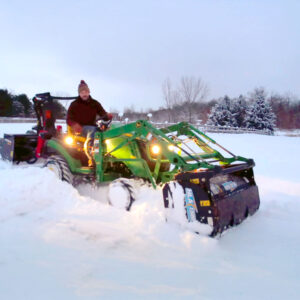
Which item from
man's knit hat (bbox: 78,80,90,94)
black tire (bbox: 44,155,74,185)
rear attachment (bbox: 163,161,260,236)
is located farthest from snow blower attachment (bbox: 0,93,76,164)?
rear attachment (bbox: 163,161,260,236)

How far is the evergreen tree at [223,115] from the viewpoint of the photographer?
43.8 meters

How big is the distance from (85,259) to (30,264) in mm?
512

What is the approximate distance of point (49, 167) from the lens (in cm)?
536

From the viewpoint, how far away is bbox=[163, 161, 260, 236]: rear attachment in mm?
3480

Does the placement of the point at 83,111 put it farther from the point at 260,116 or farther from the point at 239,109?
the point at 239,109

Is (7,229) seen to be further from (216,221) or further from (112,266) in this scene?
(216,221)

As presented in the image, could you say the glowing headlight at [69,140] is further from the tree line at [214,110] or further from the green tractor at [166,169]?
the tree line at [214,110]

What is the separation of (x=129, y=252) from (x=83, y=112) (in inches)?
140

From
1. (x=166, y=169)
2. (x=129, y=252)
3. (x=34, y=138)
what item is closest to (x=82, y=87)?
(x=166, y=169)

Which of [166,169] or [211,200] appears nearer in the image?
[211,200]

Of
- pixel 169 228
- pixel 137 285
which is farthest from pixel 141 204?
pixel 137 285

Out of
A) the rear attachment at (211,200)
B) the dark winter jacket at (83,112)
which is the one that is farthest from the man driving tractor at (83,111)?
the rear attachment at (211,200)

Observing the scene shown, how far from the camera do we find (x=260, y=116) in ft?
140

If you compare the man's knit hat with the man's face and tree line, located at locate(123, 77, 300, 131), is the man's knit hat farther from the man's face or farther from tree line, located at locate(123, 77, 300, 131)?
tree line, located at locate(123, 77, 300, 131)
